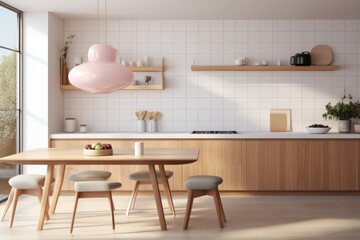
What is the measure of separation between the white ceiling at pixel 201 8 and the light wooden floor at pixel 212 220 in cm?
237

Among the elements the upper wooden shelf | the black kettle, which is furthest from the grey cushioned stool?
the black kettle

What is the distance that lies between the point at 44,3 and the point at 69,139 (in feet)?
5.72

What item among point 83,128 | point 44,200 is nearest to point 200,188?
point 44,200

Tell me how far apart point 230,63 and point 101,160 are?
315 cm

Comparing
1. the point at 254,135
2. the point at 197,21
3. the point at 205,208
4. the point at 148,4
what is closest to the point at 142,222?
the point at 205,208

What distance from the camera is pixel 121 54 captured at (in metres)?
7.09

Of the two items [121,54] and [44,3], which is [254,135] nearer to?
[121,54]

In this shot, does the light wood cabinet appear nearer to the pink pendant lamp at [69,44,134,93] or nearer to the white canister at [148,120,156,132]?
the white canister at [148,120,156,132]

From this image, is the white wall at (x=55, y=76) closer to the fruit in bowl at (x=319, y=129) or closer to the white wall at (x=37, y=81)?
the white wall at (x=37, y=81)

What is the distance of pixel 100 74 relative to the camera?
3969mm

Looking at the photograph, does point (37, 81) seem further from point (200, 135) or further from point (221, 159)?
point (221, 159)

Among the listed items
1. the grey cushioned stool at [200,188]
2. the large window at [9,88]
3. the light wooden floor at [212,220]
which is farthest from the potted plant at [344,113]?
the large window at [9,88]

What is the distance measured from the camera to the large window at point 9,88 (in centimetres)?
627

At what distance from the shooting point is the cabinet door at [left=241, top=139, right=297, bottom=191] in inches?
254
